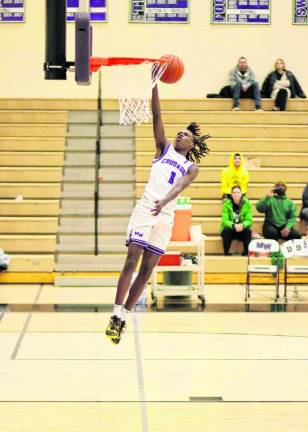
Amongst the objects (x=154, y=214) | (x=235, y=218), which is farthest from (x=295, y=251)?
(x=154, y=214)

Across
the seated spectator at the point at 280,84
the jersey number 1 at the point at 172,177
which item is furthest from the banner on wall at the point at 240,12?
the jersey number 1 at the point at 172,177

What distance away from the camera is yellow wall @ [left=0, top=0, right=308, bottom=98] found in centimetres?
1862

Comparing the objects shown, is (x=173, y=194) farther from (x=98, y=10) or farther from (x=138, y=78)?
(x=98, y=10)

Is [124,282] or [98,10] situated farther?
[98,10]

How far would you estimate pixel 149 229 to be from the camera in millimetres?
7352

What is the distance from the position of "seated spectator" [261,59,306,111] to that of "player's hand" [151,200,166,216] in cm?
1100

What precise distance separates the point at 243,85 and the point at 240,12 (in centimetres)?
206

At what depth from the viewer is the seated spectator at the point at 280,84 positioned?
17.9 m
